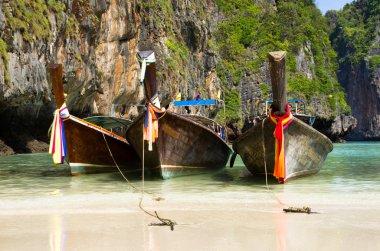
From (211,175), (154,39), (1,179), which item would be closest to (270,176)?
(211,175)

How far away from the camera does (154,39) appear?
117 feet

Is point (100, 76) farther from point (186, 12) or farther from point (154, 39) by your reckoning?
point (186, 12)

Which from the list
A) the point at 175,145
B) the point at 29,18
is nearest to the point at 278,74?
the point at 175,145

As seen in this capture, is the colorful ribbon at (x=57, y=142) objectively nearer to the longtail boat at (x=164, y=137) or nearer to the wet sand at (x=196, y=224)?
the longtail boat at (x=164, y=137)

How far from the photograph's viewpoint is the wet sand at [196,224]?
4.89 m

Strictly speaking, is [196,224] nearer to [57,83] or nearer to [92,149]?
[57,83]

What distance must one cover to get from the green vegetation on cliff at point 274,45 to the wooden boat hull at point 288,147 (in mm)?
42616

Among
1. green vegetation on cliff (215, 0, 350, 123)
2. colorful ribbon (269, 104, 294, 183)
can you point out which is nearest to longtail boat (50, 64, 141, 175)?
colorful ribbon (269, 104, 294, 183)

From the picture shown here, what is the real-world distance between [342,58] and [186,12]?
52.5 meters

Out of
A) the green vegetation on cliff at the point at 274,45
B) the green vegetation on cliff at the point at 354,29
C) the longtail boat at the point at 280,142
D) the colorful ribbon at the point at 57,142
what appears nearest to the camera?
the longtail boat at the point at 280,142

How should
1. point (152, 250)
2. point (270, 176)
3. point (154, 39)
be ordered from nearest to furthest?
1. point (152, 250)
2. point (270, 176)
3. point (154, 39)

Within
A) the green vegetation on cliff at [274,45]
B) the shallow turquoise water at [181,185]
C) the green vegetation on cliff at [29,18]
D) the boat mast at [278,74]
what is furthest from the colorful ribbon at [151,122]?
the green vegetation on cliff at [274,45]

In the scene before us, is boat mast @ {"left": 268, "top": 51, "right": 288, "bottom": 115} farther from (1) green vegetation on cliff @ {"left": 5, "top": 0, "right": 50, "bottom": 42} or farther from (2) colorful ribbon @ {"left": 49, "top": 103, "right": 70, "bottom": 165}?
(1) green vegetation on cliff @ {"left": 5, "top": 0, "right": 50, "bottom": 42}

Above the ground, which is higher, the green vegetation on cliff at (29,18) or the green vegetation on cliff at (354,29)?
the green vegetation on cliff at (354,29)
